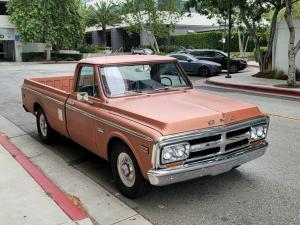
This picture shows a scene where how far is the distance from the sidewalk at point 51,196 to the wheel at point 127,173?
20 cm

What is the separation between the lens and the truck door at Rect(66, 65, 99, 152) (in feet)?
19.6

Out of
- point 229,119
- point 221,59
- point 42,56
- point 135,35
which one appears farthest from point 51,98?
point 135,35

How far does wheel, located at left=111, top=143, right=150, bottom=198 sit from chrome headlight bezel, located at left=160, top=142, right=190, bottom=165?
471mm

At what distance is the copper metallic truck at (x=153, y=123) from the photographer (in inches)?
186

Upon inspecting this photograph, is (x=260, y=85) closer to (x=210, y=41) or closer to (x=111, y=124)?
(x=111, y=124)

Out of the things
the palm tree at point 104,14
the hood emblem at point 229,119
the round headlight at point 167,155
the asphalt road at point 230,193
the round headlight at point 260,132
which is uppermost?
the palm tree at point 104,14

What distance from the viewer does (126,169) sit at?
528 centimetres

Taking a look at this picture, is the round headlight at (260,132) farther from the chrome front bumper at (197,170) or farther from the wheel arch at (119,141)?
the wheel arch at (119,141)

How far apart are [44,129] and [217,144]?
4.33 metres

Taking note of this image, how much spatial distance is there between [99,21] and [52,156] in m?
56.4

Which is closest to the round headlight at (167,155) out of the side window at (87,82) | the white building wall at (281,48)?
the side window at (87,82)

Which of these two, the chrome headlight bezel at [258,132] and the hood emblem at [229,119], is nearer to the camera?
the hood emblem at [229,119]

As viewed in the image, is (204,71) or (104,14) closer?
(204,71)

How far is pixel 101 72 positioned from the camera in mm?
6016
